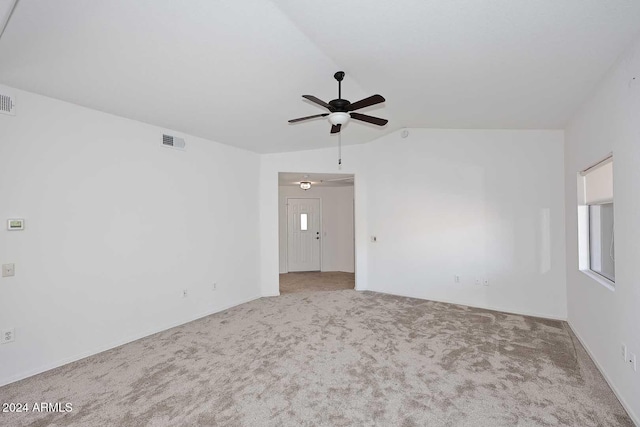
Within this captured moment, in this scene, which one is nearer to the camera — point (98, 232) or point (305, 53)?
point (305, 53)

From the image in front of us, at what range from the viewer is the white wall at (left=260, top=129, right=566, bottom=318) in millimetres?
4328

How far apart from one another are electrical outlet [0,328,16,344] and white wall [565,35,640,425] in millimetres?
4966

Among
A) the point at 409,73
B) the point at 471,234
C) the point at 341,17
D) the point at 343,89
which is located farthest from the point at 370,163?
the point at 341,17

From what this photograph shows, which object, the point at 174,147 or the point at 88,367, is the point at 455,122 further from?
the point at 88,367

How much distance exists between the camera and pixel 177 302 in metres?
4.20

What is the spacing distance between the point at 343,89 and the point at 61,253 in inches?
134

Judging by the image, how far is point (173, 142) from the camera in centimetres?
414

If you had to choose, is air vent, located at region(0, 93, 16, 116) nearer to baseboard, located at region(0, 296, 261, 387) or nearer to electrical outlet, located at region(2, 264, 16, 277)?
electrical outlet, located at region(2, 264, 16, 277)

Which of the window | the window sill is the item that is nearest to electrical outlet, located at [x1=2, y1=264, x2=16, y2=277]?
the window sill

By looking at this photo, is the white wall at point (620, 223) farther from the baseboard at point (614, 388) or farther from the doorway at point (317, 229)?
the doorway at point (317, 229)

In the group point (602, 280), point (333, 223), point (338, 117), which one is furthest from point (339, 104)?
point (333, 223)

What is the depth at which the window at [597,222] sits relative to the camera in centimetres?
291

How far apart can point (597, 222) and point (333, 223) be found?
579 cm

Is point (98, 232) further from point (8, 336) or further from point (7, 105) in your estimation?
point (7, 105)
